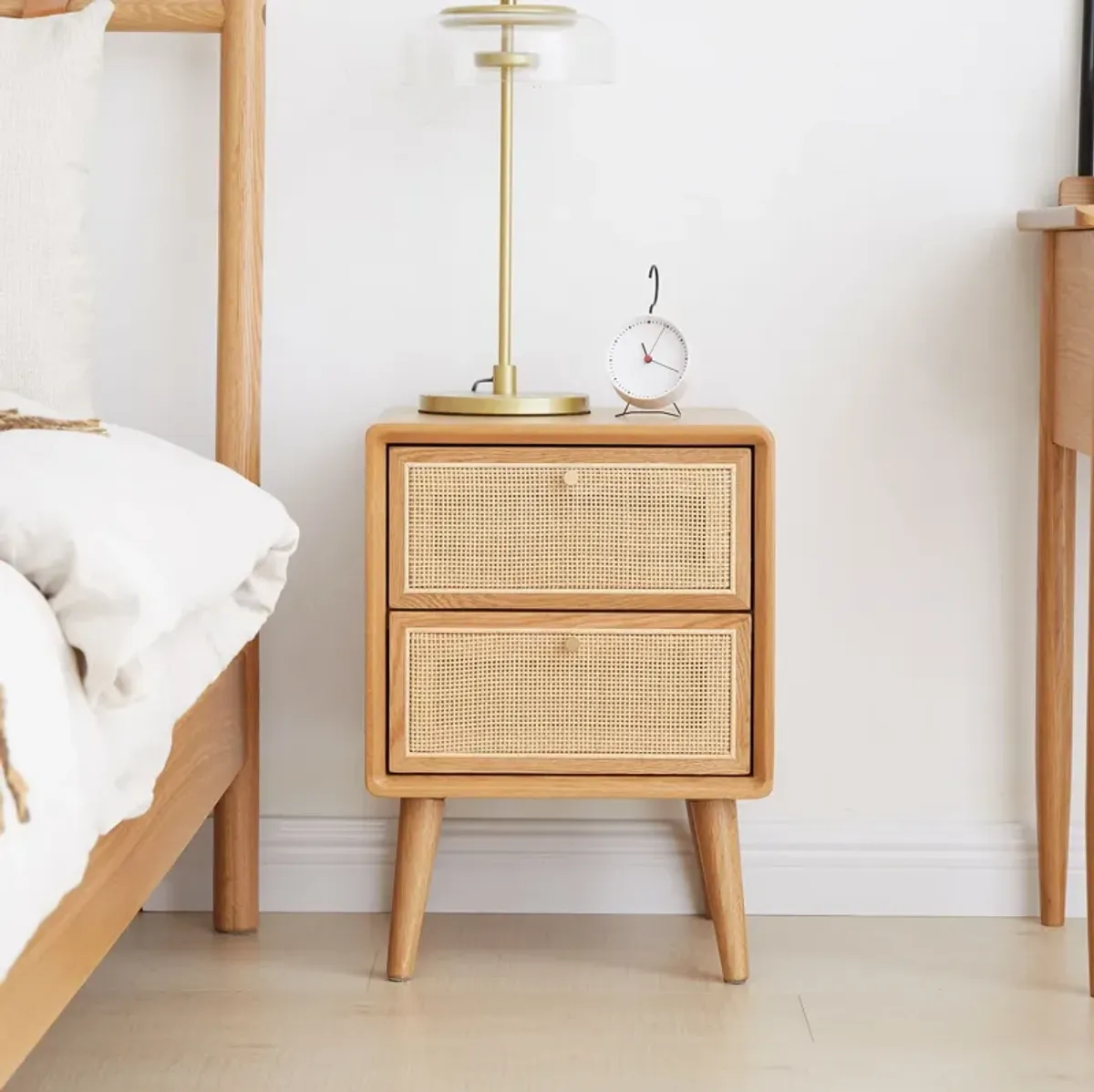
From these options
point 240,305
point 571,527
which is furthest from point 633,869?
point 240,305

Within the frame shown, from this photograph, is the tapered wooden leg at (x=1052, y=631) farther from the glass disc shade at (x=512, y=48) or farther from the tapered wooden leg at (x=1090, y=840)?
the glass disc shade at (x=512, y=48)

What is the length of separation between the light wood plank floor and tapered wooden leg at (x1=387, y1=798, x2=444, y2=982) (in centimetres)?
3

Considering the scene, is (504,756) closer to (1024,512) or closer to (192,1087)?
(192,1087)

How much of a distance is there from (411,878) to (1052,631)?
810 mm

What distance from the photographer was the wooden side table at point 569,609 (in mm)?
1571

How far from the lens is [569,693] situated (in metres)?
1.59

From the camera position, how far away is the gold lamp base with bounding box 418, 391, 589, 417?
65.3 inches

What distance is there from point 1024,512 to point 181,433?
1.05 meters

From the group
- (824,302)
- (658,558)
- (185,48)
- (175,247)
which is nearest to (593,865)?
(658,558)

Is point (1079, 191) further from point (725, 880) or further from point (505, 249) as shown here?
point (725, 880)

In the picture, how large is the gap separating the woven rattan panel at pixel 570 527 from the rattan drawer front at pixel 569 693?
0.04 meters

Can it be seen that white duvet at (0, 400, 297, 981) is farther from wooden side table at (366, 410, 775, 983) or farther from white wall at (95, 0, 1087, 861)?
white wall at (95, 0, 1087, 861)

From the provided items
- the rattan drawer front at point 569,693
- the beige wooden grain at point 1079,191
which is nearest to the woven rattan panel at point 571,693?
the rattan drawer front at point 569,693

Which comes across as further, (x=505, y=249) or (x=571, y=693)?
(x=505, y=249)
